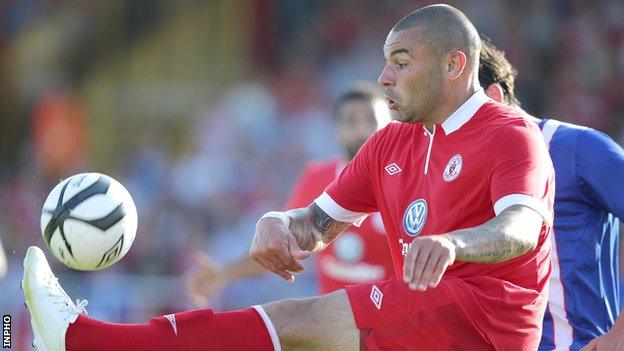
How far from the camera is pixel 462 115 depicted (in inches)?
182

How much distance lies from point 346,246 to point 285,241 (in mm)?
3141

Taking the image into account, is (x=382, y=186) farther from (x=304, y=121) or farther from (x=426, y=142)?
(x=304, y=121)

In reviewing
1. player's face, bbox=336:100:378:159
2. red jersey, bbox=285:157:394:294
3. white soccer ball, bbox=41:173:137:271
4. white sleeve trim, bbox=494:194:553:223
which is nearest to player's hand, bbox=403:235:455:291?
white sleeve trim, bbox=494:194:553:223

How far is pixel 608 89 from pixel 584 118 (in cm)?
40

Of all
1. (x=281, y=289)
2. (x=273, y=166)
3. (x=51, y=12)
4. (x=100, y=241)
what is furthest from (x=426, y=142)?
(x=51, y=12)

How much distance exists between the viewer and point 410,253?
12.1ft

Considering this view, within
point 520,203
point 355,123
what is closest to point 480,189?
point 520,203

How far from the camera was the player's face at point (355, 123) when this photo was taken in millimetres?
7730

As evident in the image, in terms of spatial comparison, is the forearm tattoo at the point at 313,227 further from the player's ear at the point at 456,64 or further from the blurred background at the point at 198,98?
the blurred background at the point at 198,98

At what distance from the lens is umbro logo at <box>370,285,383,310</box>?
4.27 m

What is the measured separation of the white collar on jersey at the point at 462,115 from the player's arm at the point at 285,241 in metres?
0.79

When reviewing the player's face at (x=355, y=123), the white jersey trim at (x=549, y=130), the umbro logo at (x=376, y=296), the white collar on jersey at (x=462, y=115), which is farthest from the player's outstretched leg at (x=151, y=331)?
the player's face at (x=355, y=123)

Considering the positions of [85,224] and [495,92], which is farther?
[495,92]

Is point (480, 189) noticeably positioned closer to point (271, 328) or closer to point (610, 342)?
point (610, 342)
